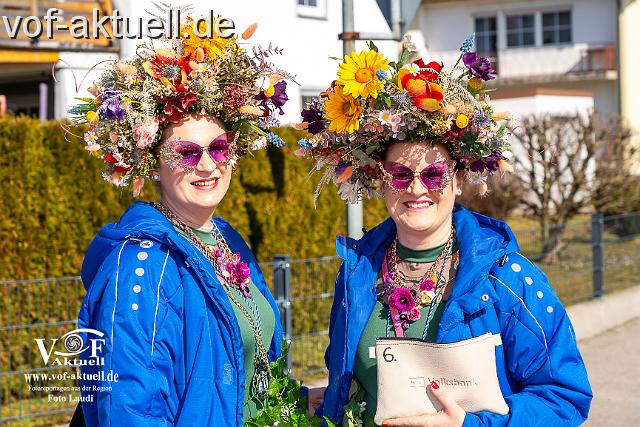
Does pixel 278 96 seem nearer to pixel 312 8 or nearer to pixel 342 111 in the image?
pixel 342 111

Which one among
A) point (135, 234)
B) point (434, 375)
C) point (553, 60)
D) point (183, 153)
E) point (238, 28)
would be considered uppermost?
point (553, 60)

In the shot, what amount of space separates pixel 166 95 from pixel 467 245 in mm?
1235

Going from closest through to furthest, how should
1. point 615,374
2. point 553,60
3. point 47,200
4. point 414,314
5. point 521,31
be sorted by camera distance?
1. point 414,314
2. point 47,200
3. point 615,374
4. point 553,60
5. point 521,31

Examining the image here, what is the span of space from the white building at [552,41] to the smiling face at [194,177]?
2452 cm

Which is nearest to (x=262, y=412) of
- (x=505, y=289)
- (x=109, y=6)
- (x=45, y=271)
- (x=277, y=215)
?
(x=505, y=289)

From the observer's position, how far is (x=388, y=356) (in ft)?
9.87

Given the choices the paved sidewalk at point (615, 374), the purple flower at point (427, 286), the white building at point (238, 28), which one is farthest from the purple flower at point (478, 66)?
the white building at point (238, 28)

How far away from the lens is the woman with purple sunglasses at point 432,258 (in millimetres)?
3025

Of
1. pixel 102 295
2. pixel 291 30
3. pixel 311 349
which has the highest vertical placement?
pixel 291 30

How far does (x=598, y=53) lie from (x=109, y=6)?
1864 centimetres

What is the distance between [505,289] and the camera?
3.08 meters

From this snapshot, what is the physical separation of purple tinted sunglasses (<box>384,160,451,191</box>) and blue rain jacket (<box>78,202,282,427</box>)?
2.46ft

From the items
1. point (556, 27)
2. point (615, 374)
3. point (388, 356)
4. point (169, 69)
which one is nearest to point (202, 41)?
point (169, 69)

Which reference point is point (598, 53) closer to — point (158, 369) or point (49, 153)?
point (49, 153)
